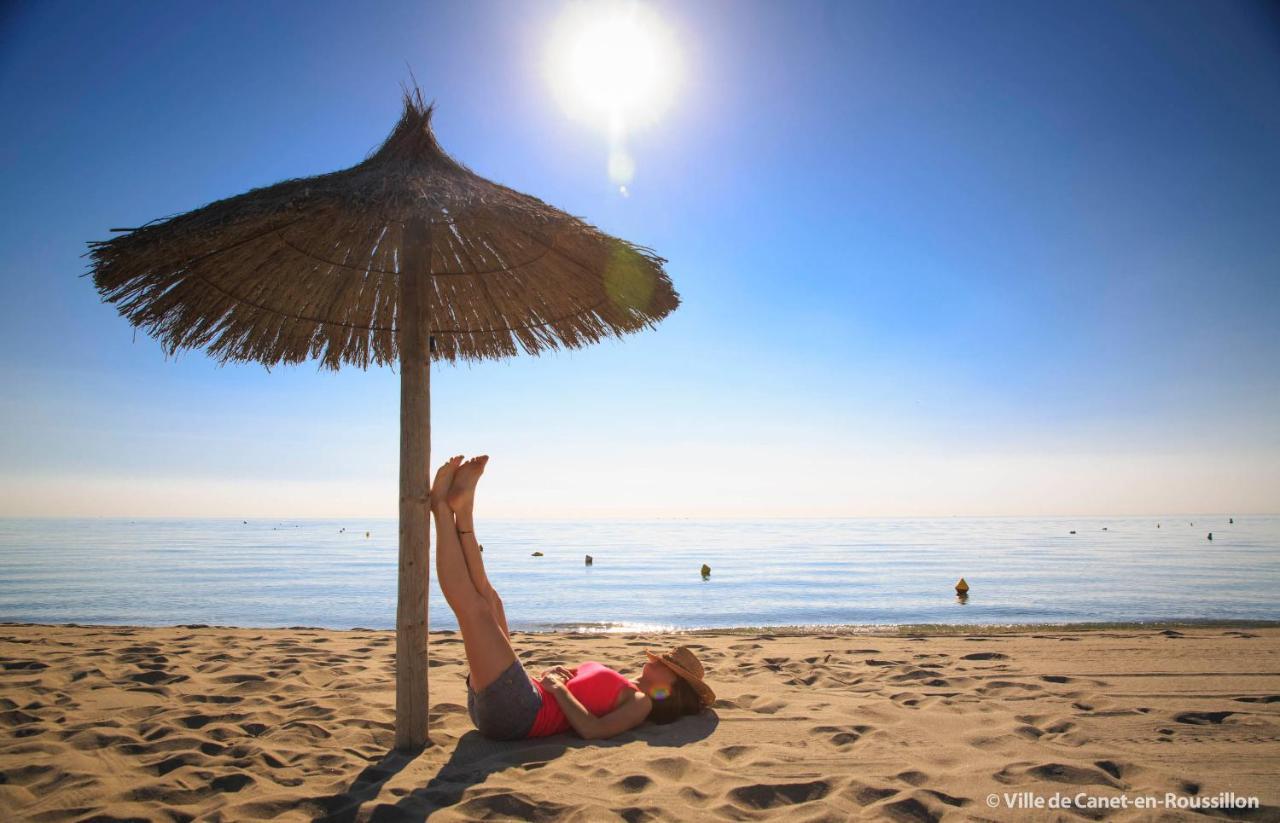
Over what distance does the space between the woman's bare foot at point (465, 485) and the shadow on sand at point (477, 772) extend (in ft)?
4.52

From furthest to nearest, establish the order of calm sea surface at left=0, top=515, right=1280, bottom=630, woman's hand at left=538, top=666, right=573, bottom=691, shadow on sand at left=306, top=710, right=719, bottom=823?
calm sea surface at left=0, top=515, right=1280, bottom=630 → woman's hand at left=538, top=666, right=573, bottom=691 → shadow on sand at left=306, top=710, right=719, bottom=823

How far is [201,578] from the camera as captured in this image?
795 inches

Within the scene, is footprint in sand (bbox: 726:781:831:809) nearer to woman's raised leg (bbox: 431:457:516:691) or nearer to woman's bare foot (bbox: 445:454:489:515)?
woman's raised leg (bbox: 431:457:516:691)

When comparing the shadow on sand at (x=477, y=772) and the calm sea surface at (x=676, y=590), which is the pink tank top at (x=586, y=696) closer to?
the shadow on sand at (x=477, y=772)

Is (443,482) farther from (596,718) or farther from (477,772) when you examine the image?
(596,718)

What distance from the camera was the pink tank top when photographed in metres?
4.01

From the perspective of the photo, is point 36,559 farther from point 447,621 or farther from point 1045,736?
point 1045,736

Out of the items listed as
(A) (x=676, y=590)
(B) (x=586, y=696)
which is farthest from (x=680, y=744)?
(A) (x=676, y=590)

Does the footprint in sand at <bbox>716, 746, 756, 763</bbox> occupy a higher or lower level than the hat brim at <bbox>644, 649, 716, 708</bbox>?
lower

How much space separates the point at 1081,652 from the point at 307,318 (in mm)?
8209

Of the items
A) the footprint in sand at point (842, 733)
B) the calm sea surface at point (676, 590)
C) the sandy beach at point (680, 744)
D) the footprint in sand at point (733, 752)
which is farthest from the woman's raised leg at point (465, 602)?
the calm sea surface at point (676, 590)

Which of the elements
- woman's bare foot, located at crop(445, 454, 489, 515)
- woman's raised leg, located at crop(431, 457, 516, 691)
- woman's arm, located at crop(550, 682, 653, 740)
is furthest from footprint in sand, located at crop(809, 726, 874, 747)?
woman's bare foot, located at crop(445, 454, 489, 515)

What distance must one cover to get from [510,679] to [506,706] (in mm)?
158

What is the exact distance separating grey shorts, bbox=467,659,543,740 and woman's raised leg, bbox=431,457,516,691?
0.06 metres
